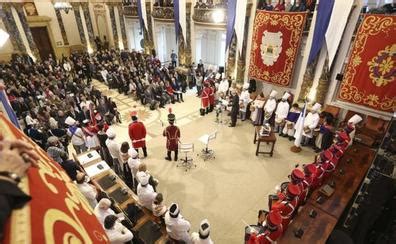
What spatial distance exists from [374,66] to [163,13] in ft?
37.5

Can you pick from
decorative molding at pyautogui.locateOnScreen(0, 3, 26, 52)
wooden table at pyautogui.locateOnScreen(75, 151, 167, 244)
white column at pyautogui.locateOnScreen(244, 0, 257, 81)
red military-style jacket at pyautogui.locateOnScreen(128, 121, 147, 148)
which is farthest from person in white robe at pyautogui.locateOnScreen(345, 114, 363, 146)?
decorative molding at pyautogui.locateOnScreen(0, 3, 26, 52)

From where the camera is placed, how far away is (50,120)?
26.1 feet

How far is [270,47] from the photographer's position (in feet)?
29.7

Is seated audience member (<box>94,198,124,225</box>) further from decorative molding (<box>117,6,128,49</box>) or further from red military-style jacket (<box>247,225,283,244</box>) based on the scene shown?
decorative molding (<box>117,6,128,49</box>)

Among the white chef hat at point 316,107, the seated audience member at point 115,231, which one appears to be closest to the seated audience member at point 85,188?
the seated audience member at point 115,231

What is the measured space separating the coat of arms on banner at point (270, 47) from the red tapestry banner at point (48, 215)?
9.07 metres

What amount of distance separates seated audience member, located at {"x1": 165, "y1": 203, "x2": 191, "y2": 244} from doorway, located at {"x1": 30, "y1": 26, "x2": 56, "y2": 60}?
60.4 ft

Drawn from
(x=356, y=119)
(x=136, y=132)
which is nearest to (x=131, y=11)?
(x=136, y=132)

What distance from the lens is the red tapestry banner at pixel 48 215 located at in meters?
0.75

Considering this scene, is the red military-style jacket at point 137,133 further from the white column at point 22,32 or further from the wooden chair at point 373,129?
the white column at point 22,32

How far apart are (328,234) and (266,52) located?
23.2 ft

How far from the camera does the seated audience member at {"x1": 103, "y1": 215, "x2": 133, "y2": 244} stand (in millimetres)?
3613

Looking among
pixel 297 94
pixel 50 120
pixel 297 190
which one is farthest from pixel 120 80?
pixel 297 190

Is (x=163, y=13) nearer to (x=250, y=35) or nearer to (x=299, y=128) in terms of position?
(x=250, y=35)
